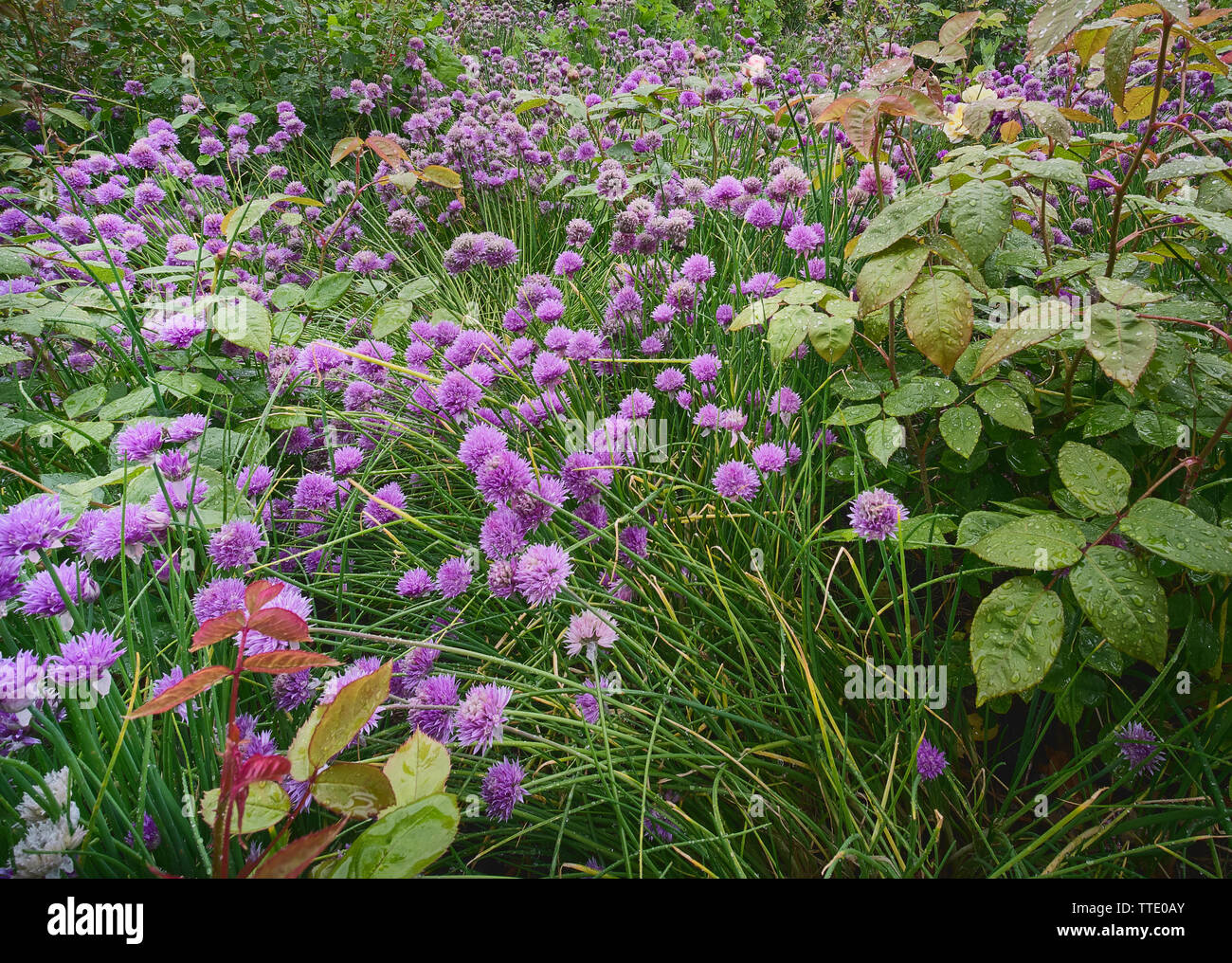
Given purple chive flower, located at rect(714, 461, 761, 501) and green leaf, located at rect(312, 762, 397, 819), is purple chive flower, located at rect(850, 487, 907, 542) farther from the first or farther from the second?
green leaf, located at rect(312, 762, 397, 819)

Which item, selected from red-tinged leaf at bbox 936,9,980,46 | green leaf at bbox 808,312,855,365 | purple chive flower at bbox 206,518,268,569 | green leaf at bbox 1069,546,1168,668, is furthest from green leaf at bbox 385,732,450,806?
red-tinged leaf at bbox 936,9,980,46

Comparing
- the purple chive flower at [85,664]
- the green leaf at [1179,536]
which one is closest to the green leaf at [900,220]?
the green leaf at [1179,536]

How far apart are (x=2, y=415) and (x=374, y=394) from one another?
26.9 inches

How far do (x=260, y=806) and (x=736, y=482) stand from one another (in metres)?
0.76

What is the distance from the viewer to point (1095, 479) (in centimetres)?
80

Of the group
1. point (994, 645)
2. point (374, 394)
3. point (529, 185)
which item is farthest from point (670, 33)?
point (994, 645)

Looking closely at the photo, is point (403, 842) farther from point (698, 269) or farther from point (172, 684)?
point (698, 269)

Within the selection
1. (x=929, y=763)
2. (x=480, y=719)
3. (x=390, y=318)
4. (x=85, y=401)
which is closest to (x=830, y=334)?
(x=929, y=763)

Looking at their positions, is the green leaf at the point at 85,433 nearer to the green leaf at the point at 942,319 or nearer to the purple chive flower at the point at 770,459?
the purple chive flower at the point at 770,459

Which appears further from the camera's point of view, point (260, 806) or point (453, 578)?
point (453, 578)

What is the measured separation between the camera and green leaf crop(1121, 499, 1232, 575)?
680 mm
